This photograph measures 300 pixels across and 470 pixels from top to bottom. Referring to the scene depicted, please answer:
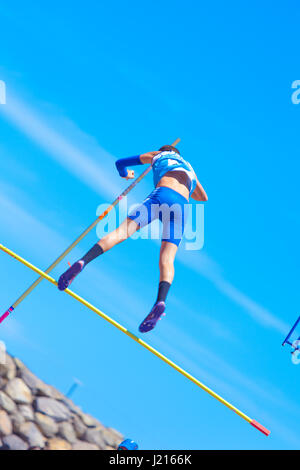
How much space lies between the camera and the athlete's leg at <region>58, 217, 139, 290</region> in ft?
19.5

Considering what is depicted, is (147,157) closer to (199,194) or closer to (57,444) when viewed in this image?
(199,194)

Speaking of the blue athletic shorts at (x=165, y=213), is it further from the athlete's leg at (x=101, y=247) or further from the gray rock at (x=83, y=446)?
the gray rock at (x=83, y=446)

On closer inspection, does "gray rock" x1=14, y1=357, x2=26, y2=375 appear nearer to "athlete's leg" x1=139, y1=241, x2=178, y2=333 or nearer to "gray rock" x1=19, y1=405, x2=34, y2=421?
"gray rock" x1=19, y1=405, x2=34, y2=421

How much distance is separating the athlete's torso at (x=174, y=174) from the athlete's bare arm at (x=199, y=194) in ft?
0.82

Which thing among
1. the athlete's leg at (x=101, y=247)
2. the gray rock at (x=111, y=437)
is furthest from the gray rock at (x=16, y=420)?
the athlete's leg at (x=101, y=247)

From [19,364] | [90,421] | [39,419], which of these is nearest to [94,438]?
[90,421]

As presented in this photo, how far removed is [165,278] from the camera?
20.3ft

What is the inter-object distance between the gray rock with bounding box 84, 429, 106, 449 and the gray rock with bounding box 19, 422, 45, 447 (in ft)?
5.18

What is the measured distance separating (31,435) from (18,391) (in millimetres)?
1390

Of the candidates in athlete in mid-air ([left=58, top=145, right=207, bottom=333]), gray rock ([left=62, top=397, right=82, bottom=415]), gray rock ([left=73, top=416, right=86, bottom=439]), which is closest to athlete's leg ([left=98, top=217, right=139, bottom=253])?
athlete in mid-air ([left=58, top=145, right=207, bottom=333])

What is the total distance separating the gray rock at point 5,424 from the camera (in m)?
11.6
